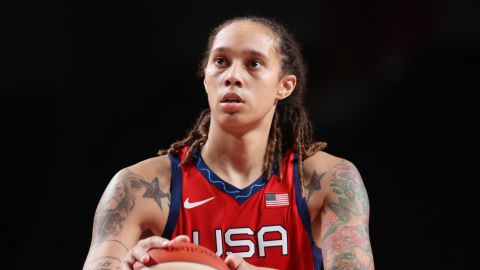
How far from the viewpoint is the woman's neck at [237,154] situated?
2.91 m

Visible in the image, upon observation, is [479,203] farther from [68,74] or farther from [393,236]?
[68,74]

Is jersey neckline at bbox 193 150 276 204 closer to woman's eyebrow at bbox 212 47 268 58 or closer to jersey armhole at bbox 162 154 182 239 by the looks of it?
jersey armhole at bbox 162 154 182 239

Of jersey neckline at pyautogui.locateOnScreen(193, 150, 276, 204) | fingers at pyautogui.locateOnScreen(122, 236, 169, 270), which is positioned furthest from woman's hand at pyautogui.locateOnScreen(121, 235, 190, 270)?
jersey neckline at pyautogui.locateOnScreen(193, 150, 276, 204)

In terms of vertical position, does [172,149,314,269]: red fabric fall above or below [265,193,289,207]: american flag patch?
below

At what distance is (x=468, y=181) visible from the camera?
406 cm

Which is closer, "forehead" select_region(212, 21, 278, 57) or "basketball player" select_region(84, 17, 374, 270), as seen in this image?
"basketball player" select_region(84, 17, 374, 270)

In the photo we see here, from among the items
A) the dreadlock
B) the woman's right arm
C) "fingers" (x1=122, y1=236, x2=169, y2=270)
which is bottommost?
"fingers" (x1=122, y1=236, x2=169, y2=270)

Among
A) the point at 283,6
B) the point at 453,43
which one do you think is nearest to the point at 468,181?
the point at 453,43

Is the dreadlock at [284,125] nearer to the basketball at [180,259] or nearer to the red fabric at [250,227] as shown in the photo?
the red fabric at [250,227]

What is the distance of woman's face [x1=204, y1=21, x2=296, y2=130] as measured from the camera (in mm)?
2779

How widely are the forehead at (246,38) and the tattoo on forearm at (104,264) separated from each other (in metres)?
0.84

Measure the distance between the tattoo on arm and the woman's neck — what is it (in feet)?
0.97

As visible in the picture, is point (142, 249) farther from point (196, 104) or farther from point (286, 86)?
point (196, 104)

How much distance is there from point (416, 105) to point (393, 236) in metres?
0.71
